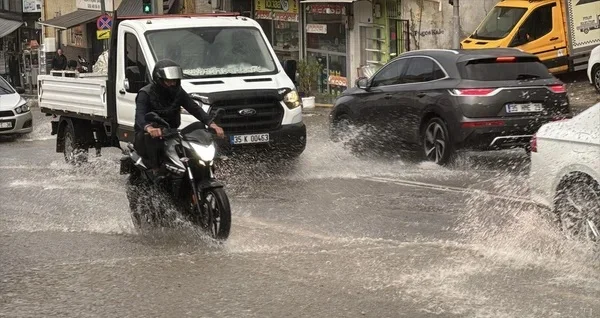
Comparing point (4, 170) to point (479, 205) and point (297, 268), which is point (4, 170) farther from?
A: point (297, 268)

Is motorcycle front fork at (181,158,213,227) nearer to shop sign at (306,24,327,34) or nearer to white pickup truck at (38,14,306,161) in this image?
white pickup truck at (38,14,306,161)

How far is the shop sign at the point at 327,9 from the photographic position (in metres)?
31.8

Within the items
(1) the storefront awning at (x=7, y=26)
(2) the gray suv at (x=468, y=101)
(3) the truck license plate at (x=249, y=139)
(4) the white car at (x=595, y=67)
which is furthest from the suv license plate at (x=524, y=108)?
(1) the storefront awning at (x=7, y=26)

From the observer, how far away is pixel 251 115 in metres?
13.5

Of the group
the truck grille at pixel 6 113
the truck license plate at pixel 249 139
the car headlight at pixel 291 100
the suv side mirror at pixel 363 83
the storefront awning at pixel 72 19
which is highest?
the storefront awning at pixel 72 19

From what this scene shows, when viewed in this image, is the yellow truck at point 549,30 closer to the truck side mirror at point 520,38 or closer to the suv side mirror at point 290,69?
the truck side mirror at point 520,38

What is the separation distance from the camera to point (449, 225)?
31.3ft

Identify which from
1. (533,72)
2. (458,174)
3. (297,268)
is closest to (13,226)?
(297,268)

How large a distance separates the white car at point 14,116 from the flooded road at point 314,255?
8.31 m

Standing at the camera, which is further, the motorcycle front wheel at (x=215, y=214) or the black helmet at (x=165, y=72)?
the black helmet at (x=165, y=72)

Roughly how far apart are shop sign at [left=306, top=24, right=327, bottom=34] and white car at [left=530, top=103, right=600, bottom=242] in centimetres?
2459

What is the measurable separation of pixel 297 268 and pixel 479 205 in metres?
3.48

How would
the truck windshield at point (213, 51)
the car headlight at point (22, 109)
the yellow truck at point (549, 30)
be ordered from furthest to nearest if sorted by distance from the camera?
the yellow truck at point (549, 30)
the car headlight at point (22, 109)
the truck windshield at point (213, 51)

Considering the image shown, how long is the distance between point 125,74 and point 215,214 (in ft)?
18.4
